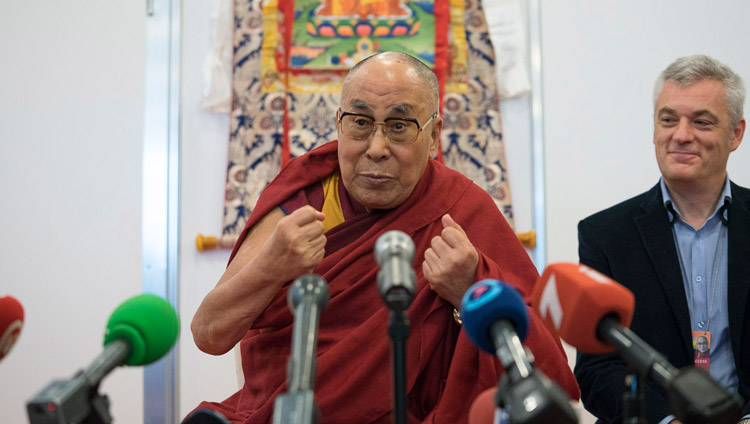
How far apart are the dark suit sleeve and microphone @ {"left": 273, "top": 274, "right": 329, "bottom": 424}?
50.8 inches

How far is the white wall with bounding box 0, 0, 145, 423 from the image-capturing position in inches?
146

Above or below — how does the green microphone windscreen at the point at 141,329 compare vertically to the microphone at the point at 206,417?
above

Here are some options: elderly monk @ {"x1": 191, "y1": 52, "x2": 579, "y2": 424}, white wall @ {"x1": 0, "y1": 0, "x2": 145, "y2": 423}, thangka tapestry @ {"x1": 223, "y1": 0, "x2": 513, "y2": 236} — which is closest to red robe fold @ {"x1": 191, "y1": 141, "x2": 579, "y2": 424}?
elderly monk @ {"x1": 191, "y1": 52, "x2": 579, "y2": 424}

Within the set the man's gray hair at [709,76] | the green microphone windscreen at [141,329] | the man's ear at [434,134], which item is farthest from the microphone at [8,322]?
the man's gray hair at [709,76]

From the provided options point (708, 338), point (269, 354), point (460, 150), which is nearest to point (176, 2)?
point (460, 150)

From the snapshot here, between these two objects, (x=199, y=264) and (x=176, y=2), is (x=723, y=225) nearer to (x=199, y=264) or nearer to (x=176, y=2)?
(x=199, y=264)

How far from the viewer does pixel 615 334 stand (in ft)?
3.60

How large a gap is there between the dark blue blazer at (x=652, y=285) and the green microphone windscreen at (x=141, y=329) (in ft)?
4.84

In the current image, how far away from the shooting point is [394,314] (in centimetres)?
108

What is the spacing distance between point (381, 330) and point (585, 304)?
0.89 metres

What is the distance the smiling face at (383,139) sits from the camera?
6.70 feet

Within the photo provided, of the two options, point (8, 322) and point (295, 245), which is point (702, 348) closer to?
point (295, 245)

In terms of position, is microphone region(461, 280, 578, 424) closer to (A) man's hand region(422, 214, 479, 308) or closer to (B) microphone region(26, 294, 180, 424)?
(B) microphone region(26, 294, 180, 424)

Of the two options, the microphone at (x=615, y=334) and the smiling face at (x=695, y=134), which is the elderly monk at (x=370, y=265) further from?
the smiling face at (x=695, y=134)
